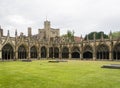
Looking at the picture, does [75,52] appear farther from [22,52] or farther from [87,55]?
[22,52]

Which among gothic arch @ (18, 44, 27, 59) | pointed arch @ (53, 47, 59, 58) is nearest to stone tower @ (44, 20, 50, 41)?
pointed arch @ (53, 47, 59, 58)

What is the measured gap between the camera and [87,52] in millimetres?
53500

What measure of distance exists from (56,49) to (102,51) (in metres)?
15.0

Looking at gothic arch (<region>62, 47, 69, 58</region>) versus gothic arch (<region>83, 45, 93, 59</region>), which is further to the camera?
gothic arch (<region>62, 47, 69, 58</region>)

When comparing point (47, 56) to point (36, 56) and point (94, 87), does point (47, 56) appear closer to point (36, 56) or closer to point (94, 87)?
point (36, 56)

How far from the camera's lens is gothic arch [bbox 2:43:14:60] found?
1845 inches

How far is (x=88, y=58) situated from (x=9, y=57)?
65.1 ft

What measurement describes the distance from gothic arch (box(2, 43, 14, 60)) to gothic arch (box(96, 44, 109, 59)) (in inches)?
825

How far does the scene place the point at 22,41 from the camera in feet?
168

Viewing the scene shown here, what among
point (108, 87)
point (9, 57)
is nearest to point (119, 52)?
point (9, 57)

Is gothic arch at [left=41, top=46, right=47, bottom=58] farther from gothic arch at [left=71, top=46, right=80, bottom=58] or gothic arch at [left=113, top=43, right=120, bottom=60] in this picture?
gothic arch at [left=113, top=43, right=120, bottom=60]

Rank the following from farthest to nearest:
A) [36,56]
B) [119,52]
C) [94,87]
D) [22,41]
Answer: [36,56] → [22,41] → [119,52] → [94,87]

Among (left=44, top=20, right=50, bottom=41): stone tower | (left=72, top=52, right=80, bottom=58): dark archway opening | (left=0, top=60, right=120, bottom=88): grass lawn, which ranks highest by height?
(left=44, top=20, right=50, bottom=41): stone tower

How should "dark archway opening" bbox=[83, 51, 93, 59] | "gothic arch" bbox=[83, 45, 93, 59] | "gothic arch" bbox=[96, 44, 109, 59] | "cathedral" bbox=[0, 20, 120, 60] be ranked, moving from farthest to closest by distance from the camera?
"dark archway opening" bbox=[83, 51, 93, 59] → "gothic arch" bbox=[83, 45, 93, 59] → "gothic arch" bbox=[96, 44, 109, 59] → "cathedral" bbox=[0, 20, 120, 60]
